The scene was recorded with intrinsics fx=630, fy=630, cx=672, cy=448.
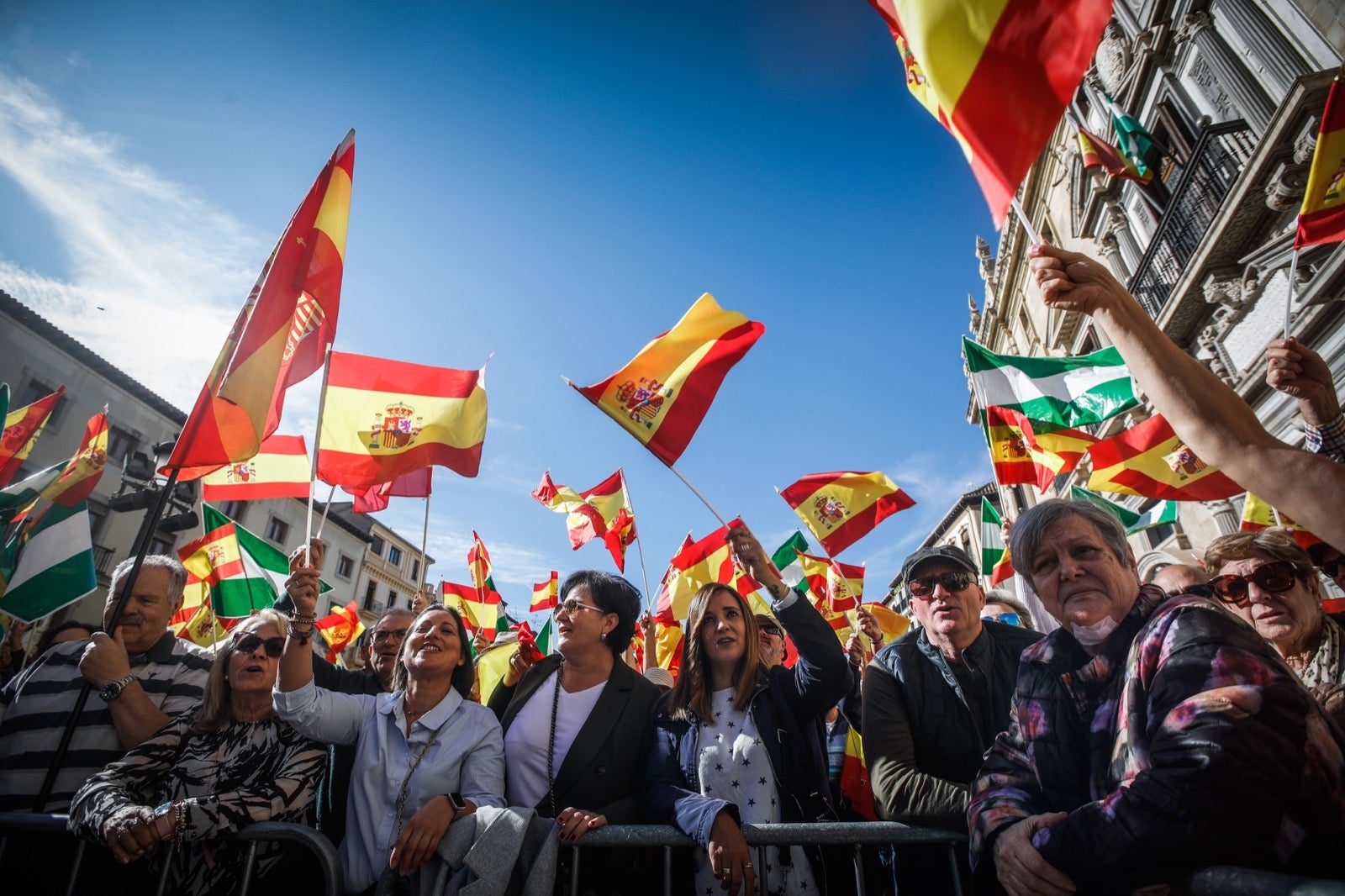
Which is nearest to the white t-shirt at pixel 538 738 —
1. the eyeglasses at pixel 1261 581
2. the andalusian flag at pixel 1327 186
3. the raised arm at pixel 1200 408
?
the raised arm at pixel 1200 408

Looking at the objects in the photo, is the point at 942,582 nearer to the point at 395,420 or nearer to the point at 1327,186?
the point at 1327,186

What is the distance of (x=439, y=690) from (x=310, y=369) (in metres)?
2.21

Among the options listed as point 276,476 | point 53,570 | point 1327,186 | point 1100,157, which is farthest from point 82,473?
point 1100,157

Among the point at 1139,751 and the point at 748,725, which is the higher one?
the point at 748,725

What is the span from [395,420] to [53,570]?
231 centimetres

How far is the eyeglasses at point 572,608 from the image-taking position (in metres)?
3.07

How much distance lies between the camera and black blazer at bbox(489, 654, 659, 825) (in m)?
2.57

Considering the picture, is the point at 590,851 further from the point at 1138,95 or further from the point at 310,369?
the point at 1138,95

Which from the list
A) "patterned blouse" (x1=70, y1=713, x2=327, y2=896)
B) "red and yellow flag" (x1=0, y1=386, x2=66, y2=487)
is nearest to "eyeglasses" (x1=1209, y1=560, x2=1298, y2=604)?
"patterned blouse" (x1=70, y1=713, x2=327, y2=896)

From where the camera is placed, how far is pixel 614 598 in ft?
10.6

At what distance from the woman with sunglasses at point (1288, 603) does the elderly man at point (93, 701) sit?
4.61m

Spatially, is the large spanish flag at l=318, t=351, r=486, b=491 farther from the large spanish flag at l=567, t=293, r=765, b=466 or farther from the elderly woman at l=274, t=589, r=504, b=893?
the elderly woman at l=274, t=589, r=504, b=893

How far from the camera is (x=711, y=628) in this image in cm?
295

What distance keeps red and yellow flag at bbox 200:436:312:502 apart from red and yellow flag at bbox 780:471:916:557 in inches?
186
